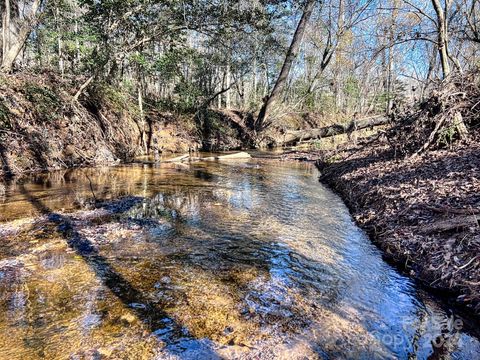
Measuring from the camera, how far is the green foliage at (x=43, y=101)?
36.2 feet

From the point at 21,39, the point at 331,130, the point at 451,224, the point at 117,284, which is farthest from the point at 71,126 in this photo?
the point at 331,130

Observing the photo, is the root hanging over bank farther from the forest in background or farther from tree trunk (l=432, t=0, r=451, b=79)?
tree trunk (l=432, t=0, r=451, b=79)

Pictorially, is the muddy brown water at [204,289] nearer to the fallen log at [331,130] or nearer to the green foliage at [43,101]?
the green foliage at [43,101]

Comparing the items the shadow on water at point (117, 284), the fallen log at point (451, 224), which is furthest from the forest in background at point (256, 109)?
the shadow on water at point (117, 284)

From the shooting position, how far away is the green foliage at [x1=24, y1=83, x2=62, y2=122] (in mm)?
11023

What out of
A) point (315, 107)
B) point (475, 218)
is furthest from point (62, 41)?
point (315, 107)

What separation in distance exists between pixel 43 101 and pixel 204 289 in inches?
408

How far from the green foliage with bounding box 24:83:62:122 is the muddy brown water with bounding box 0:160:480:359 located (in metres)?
5.68

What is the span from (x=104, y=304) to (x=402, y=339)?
2526 mm

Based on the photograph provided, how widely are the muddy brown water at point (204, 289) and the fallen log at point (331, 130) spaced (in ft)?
36.4

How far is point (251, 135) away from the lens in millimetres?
21141

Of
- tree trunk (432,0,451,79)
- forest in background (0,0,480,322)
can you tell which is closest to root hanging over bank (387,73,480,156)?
forest in background (0,0,480,322)

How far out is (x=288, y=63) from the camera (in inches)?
736

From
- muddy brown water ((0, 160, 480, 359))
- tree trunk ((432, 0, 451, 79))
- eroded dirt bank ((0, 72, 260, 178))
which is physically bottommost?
muddy brown water ((0, 160, 480, 359))
